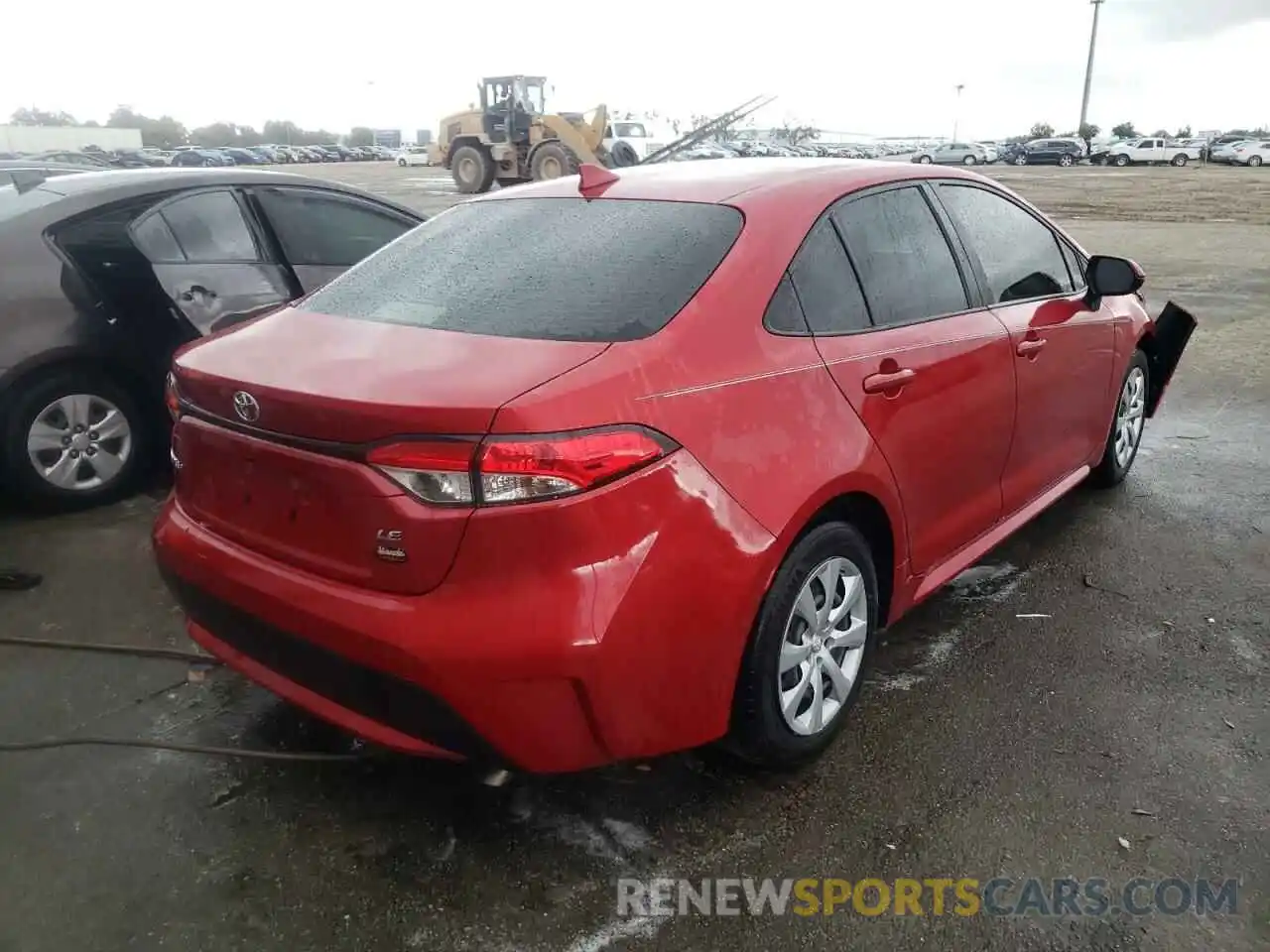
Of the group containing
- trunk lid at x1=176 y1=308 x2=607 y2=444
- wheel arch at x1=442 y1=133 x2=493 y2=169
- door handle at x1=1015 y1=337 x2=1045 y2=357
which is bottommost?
door handle at x1=1015 y1=337 x2=1045 y2=357

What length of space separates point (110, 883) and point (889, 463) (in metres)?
2.24

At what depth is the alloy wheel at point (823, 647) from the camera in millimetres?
2566

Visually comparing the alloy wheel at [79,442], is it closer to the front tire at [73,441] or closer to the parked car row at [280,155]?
the front tire at [73,441]

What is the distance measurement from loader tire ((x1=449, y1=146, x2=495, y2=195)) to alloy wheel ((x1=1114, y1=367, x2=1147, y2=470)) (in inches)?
860

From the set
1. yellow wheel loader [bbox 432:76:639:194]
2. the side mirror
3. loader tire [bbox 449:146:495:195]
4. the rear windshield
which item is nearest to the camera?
the rear windshield

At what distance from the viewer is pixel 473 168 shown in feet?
82.5

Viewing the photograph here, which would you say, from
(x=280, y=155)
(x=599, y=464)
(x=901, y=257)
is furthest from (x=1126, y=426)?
(x=280, y=155)

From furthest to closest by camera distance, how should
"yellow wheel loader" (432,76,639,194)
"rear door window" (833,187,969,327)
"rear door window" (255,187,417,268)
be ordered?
1. "yellow wheel loader" (432,76,639,194)
2. "rear door window" (255,187,417,268)
3. "rear door window" (833,187,969,327)

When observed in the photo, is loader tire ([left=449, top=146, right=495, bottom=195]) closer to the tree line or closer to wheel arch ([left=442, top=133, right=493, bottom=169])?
wheel arch ([left=442, top=133, right=493, bottom=169])

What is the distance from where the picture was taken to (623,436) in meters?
2.10

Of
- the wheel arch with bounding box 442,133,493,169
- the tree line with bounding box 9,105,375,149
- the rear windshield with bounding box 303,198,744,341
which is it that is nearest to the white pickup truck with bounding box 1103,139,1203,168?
the wheel arch with bounding box 442,133,493,169

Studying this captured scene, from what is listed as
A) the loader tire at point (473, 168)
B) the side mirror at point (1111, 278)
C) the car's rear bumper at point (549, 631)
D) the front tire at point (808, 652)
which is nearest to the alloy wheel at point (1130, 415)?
the side mirror at point (1111, 278)

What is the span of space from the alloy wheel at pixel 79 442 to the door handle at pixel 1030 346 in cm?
396

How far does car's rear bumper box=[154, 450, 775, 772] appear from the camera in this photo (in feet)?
6.70
